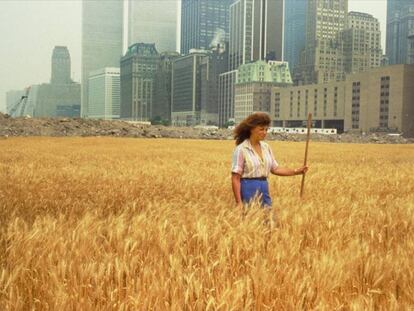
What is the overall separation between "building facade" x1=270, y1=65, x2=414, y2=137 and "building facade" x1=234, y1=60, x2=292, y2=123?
1990 cm

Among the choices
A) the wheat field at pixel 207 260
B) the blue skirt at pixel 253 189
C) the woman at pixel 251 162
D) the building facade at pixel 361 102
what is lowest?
the wheat field at pixel 207 260

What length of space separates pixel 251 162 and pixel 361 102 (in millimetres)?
124274

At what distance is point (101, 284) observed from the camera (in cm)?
354

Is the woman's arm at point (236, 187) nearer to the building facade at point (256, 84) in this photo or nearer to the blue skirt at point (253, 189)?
the blue skirt at point (253, 189)

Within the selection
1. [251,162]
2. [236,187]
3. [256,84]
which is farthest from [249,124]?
[256,84]

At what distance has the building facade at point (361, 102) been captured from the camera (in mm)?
117188

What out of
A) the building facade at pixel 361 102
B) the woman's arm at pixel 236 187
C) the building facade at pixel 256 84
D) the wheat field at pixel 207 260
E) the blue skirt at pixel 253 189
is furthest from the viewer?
the building facade at pixel 256 84

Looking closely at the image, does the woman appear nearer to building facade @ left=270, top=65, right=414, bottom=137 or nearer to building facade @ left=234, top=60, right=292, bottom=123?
building facade @ left=270, top=65, right=414, bottom=137

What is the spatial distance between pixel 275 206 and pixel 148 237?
304 centimetres

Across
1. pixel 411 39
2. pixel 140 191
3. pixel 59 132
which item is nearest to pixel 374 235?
pixel 140 191

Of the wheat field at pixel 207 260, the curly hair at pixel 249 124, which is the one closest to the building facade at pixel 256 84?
the curly hair at pixel 249 124

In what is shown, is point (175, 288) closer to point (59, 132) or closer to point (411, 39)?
point (59, 132)

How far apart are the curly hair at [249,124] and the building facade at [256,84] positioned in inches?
6657

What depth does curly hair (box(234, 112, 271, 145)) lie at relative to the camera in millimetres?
7184
